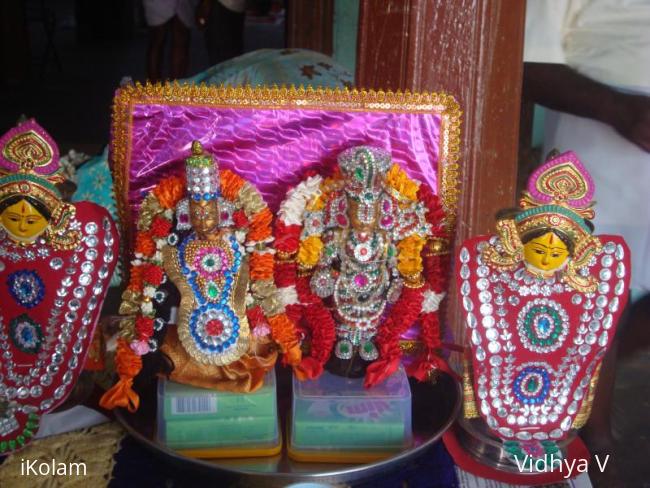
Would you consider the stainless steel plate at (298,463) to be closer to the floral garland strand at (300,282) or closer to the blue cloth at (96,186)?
the floral garland strand at (300,282)

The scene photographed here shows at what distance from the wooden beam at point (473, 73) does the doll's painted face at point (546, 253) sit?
0.58 m

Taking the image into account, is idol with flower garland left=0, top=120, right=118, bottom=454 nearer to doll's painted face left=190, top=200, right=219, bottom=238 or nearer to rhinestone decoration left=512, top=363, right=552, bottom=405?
doll's painted face left=190, top=200, right=219, bottom=238

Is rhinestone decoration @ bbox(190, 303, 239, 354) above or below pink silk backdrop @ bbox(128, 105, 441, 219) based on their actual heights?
below

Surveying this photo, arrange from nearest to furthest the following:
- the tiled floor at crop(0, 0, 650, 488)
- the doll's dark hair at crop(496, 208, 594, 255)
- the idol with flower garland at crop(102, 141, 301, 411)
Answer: the doll's dark hair at crop(496, 208, 594, 255), the idol with flower garland at crop(102, 141, 301, 411), the tiled floor at crop(0, 0, 650, 488)

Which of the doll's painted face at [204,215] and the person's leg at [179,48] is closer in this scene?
the doll's painted face at [204,215]

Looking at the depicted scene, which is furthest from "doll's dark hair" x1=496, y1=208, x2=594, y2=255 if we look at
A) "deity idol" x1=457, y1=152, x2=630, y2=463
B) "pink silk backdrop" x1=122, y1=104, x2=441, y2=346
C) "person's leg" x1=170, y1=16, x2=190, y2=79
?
"person's leg" x1=170, y1=16, x2=190, y2=79

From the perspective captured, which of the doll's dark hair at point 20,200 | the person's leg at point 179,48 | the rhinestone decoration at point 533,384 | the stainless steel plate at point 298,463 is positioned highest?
the person's leg at point 179,48

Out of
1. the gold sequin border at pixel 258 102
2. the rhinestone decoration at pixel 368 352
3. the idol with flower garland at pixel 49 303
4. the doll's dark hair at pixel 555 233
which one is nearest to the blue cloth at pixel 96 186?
the gold sequin border at pixel 258 102

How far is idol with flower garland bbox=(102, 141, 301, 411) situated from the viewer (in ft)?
4.61

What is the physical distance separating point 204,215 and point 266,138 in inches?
12.4

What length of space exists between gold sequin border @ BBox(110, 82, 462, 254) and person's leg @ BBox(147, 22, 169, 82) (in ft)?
8.95

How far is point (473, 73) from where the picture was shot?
1.90m

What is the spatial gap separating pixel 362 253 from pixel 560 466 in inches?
23.2

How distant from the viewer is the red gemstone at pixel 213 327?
4.65 ft
